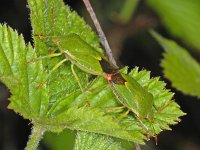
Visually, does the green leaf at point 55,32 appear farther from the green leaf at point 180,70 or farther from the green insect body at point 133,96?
the green leaf at point 180,70

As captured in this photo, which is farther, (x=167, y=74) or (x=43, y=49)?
(x=167, y=74)

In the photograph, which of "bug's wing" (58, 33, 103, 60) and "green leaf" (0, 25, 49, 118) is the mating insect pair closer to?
"bug's wing" (58, 33, 103, 60)

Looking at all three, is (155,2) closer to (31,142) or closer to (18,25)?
(18,25)

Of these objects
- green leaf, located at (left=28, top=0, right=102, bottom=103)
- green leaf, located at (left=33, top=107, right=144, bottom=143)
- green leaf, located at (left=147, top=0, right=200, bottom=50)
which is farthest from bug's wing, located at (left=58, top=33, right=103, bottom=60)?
green leaf, located at (left=147, top=0, right=200, bottom=50)

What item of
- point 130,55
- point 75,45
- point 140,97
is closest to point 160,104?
point 140,97

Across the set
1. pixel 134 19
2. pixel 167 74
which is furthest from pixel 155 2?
pixel 167 74

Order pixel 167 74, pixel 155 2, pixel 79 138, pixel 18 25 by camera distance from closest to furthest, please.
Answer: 1. pixel 79 138
2. pixel 167 74
3. pixel 18 25
4. pixel 155 2

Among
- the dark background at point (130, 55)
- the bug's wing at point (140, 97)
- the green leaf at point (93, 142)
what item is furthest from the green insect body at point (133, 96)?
the dark background at point (130, 55)
